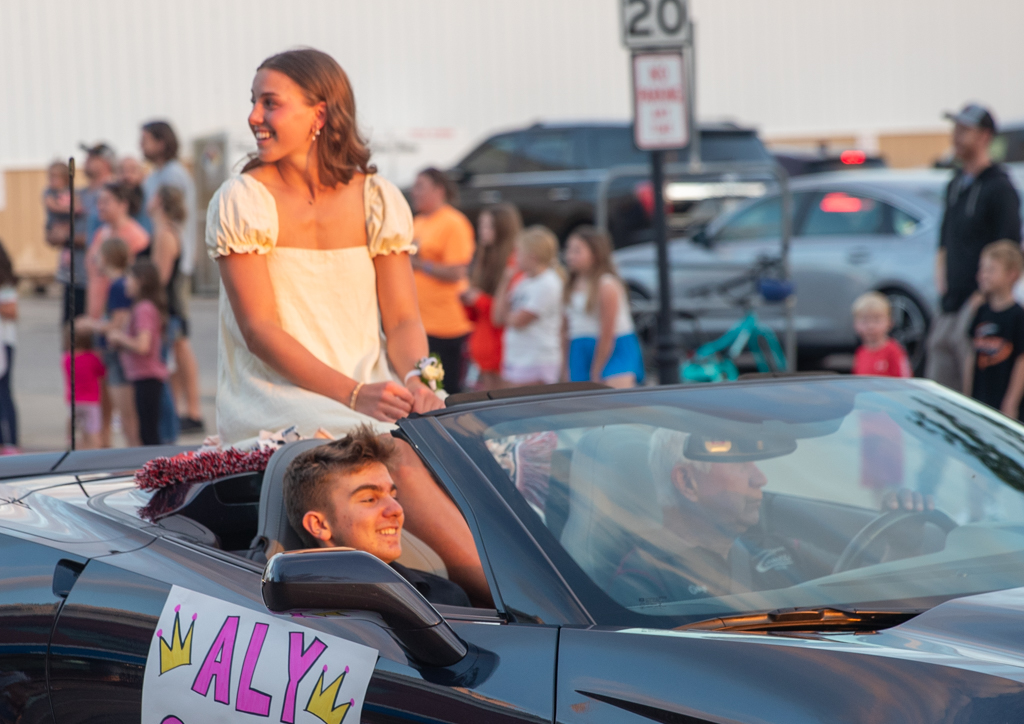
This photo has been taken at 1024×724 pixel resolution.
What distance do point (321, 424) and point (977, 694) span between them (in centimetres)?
189

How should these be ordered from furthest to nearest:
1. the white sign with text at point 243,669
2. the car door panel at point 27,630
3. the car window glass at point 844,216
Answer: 1. the car window glass at point 844,216
2. the car door panel at point 27,630
3. the white sign with text at point 243,669

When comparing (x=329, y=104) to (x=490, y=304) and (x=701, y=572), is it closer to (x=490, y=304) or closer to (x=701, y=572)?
(x=701, y=572)

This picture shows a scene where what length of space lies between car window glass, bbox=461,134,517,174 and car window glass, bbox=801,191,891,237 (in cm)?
452

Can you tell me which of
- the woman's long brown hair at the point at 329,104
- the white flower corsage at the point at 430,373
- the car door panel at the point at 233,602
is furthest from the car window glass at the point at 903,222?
the car door panel at the point at 233,602

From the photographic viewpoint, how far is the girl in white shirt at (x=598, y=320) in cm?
775

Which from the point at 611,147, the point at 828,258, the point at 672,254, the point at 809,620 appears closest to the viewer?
the point at 809,620

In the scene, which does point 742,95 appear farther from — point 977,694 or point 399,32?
point 977,694

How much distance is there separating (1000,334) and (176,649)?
17.4 feet

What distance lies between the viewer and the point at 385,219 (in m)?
3.44

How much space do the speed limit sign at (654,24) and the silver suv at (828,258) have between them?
2.76 m

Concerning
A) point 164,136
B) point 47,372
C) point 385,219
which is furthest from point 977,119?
point 47,372

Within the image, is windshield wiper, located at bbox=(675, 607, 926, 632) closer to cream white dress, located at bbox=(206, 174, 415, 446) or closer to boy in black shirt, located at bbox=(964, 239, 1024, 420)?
cream white dress, located at bbox=(206, 174, 415, 446)

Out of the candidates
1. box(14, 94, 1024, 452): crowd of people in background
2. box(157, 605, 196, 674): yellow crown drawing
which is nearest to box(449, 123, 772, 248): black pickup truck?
box(14, 94, 1024, 452): crowd of people in background

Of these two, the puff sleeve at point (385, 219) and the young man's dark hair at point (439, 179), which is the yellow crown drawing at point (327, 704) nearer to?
the puff sleeve at point (385, 219)
